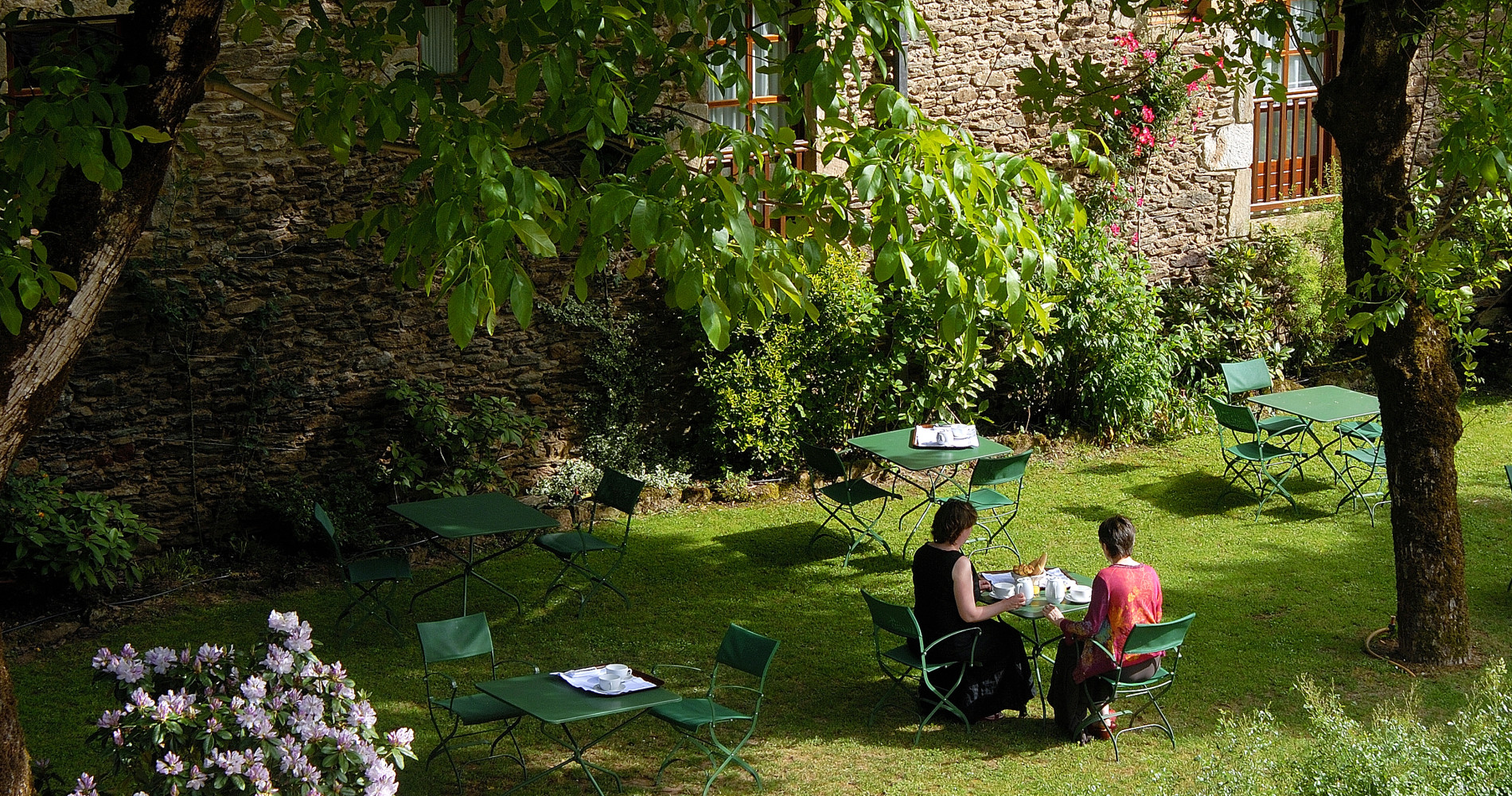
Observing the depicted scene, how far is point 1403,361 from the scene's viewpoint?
6375 millimetres

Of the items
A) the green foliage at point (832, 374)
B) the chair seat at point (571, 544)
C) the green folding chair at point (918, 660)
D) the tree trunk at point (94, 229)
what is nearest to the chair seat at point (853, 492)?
the green foliage at point (832, 374)

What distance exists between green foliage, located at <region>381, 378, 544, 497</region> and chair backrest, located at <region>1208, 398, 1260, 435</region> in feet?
16.7

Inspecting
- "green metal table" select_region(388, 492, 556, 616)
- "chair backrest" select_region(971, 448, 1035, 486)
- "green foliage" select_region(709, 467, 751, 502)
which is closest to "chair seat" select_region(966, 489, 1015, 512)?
"chair backrest" select_region(971, 448, 1035, 486)

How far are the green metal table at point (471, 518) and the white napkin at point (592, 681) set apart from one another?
A: 6.15ft

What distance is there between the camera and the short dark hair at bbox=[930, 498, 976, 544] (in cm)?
607

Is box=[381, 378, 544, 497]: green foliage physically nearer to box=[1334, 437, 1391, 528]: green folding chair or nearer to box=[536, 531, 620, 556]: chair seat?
box=[536, 531, 620, 556]: chair seat

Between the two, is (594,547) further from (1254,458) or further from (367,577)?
(1254,458)

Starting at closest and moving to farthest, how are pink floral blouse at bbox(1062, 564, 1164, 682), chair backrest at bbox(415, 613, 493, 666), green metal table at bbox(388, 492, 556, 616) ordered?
chair backrest at bbox(415, 613, 493, 666), pink floral blouse at bbox(1062, 564, 1164, 682), green metal table at bbox(388, 492, 556, 616)

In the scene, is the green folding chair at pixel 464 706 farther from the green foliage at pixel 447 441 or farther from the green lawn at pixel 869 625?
the green foliage at pixel 447 441

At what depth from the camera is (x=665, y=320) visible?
33.1ft

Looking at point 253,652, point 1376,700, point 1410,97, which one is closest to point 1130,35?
point 1410,97

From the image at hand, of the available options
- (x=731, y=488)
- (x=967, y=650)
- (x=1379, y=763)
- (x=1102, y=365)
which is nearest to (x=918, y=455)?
(x=731, y=488)

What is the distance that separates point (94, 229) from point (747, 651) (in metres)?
3.09

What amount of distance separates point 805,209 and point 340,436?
5.25 m
